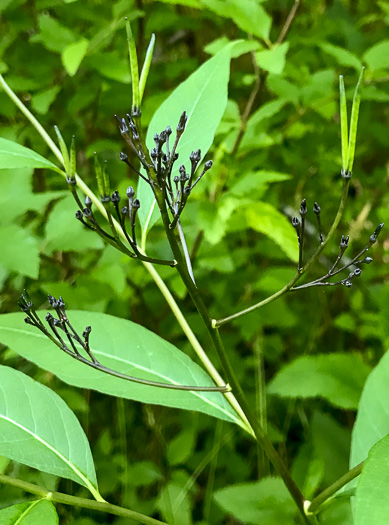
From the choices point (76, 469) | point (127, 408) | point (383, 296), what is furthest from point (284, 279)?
point (76, 469)

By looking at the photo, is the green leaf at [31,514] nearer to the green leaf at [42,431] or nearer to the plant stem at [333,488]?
the green leaf at [42,431]

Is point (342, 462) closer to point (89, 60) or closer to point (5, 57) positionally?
point (89, 60)

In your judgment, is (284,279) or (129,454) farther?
(129,454)

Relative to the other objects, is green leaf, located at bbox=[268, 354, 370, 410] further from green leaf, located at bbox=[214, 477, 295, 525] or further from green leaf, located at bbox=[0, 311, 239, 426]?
green leaf, located at bbox=[0, 311, 239, 426]

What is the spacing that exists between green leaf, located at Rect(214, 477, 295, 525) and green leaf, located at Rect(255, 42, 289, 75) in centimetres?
64

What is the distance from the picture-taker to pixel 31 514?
0.40 meters

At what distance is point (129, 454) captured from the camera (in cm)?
118

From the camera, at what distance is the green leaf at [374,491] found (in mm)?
302

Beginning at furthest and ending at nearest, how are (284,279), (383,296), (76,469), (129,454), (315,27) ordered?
1. (315,27)
2. (129,454)
3. (284,279)
4. (383,296)
5. (76,469)

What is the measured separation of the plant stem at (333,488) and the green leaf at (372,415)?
128 mm

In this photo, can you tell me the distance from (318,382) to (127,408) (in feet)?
1.67

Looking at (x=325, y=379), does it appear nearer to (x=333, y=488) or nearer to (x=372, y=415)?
(x=372, y=415)

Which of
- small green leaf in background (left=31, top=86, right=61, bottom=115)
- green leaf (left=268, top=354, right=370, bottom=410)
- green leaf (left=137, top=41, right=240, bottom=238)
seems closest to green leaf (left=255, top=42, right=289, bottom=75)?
green leaf (left=137, top=41, right=240, bottom=238)

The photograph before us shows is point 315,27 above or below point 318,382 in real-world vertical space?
above
